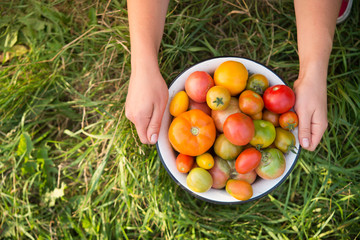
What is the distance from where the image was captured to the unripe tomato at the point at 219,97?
170 centimetres

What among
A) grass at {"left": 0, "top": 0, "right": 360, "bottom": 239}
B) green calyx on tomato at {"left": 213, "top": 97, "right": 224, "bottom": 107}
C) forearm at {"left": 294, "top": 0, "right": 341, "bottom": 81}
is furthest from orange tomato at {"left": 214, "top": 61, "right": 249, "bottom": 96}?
grass at {"left": 0, "top": 0, "right": 360, "bottom": 239}

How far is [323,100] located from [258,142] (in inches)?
22.5

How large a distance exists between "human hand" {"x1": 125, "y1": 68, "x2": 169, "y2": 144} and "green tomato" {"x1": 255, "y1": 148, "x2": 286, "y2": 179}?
70cm

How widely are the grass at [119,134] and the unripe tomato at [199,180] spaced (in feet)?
2.27

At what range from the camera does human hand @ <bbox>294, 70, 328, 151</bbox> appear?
1.82m

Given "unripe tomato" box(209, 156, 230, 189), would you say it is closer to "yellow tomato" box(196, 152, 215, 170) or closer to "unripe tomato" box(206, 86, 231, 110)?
"yellow tomato" box(196, 152, 215, 170)

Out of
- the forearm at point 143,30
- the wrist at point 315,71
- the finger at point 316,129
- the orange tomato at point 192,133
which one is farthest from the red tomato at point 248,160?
the forearm at point 143,30

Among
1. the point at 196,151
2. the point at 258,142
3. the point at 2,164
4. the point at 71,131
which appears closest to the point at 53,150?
the point at 71,131

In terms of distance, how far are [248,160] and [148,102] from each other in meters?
0.72

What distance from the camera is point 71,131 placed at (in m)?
2.75

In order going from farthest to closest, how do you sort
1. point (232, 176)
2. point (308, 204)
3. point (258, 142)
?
point (308, 204), point (232, 176), point (258, 142)

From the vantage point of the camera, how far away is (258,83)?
6.02 ft

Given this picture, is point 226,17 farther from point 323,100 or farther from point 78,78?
point 78,78

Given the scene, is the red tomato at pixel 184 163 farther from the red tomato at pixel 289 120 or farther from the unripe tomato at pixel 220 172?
the red tomato at pixel 289 120
